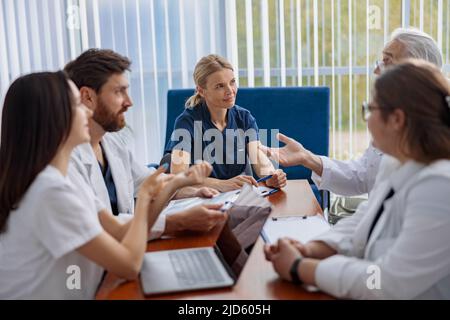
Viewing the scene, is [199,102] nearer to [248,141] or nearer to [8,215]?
[248,141]

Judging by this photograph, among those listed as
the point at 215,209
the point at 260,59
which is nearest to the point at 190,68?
the point at 260,59

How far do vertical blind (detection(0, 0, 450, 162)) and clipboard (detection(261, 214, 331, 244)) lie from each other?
198 centimetres

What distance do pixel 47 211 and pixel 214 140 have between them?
5.15 ft

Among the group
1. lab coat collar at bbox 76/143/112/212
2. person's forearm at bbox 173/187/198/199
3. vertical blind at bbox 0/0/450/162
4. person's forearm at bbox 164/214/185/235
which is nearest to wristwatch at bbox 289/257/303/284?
person's forearm at bbox 164/214/185/235

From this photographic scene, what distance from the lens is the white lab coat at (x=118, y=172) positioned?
6.07ft

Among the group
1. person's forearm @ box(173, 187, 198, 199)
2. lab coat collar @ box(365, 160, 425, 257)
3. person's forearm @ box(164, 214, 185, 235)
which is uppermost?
lab coat collar @ box(365, 160, 425, 257)

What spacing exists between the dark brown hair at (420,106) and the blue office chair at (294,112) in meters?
1.82

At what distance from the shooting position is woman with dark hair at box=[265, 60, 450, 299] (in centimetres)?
119

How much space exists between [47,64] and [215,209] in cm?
248

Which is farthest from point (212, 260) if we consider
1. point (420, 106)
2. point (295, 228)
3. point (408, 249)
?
point (420, 106)

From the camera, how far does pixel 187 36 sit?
3764mm

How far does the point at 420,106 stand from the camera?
1.27 metres

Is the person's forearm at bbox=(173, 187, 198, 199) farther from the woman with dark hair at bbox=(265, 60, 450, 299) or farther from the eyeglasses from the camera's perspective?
the eyeglasses

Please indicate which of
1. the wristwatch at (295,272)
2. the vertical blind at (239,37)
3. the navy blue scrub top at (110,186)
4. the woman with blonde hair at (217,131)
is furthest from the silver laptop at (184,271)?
the vertical blind at (239,37)
